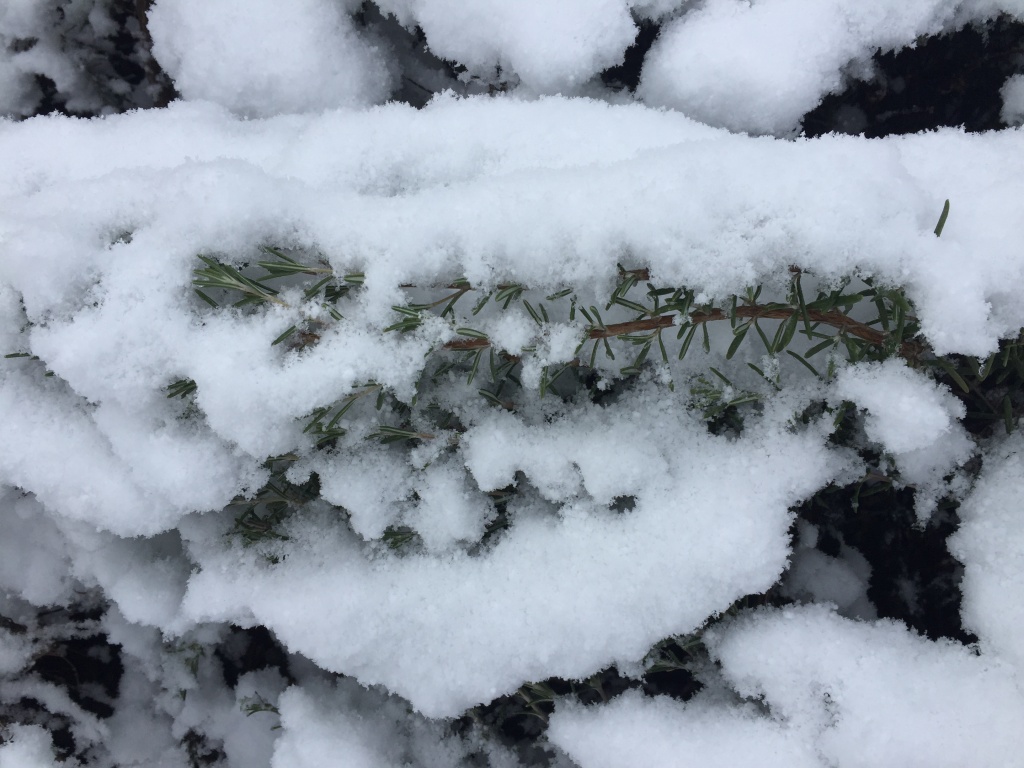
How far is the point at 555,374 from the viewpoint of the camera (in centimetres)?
140

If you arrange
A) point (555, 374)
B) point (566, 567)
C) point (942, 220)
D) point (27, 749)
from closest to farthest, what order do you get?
point (942, 220), point (555, 374), point (566, 567), point (27, 749)

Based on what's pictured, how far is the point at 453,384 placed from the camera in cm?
153

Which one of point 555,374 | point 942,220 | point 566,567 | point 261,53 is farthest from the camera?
point 261,53

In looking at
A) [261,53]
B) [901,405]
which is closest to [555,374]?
[901,405]

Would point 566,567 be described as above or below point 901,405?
below

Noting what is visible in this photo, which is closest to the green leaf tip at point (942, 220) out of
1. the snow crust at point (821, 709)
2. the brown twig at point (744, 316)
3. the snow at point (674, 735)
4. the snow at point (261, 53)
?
the brown twig at point (744, 316)

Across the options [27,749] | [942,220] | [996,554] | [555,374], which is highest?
[942,220]

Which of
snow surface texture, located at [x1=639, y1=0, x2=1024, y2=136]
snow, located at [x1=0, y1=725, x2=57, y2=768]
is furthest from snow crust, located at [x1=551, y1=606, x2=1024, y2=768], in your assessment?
snow, located at [x1=0, y1=725, x2=57, y2=768]

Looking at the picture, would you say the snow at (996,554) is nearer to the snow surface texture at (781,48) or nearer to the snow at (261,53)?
the snow surface texture at (781,48)

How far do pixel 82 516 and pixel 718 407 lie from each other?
155 cm

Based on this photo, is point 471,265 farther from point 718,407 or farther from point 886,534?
point 886,534

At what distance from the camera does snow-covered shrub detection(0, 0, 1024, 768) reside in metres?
1.29

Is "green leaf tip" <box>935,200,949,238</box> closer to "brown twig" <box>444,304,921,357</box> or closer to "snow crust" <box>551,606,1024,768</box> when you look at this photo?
"brown twig" <box>444,304,921,357</box>

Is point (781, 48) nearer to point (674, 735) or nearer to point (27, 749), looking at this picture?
point (674, 735)
